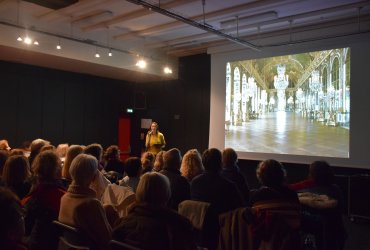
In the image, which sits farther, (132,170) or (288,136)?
(288,136)

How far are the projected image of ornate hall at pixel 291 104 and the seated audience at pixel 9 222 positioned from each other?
6038 millimetres

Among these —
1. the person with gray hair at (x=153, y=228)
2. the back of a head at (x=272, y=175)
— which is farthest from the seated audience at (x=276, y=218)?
the person with gray hair at (x=153, y=228)

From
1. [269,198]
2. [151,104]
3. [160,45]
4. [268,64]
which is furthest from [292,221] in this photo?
[151,104]

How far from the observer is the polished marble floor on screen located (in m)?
6.22

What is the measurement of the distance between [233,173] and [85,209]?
205 centimetres

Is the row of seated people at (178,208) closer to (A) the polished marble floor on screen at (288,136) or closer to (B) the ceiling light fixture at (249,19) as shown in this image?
(A) the polished marble floor on screen at (288,136)

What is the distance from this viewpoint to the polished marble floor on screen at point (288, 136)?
622cm

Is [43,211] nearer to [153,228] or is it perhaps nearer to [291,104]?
[153,228]

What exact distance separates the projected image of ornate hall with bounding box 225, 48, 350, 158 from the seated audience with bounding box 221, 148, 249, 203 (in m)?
3.19

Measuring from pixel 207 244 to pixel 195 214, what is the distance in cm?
47

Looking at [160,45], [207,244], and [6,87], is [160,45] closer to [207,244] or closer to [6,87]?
[6,87]

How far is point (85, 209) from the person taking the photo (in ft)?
6.89

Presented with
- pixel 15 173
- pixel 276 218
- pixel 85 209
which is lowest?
pixel 276 218

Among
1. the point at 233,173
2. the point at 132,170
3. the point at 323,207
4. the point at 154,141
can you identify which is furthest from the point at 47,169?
the point at 154,141
